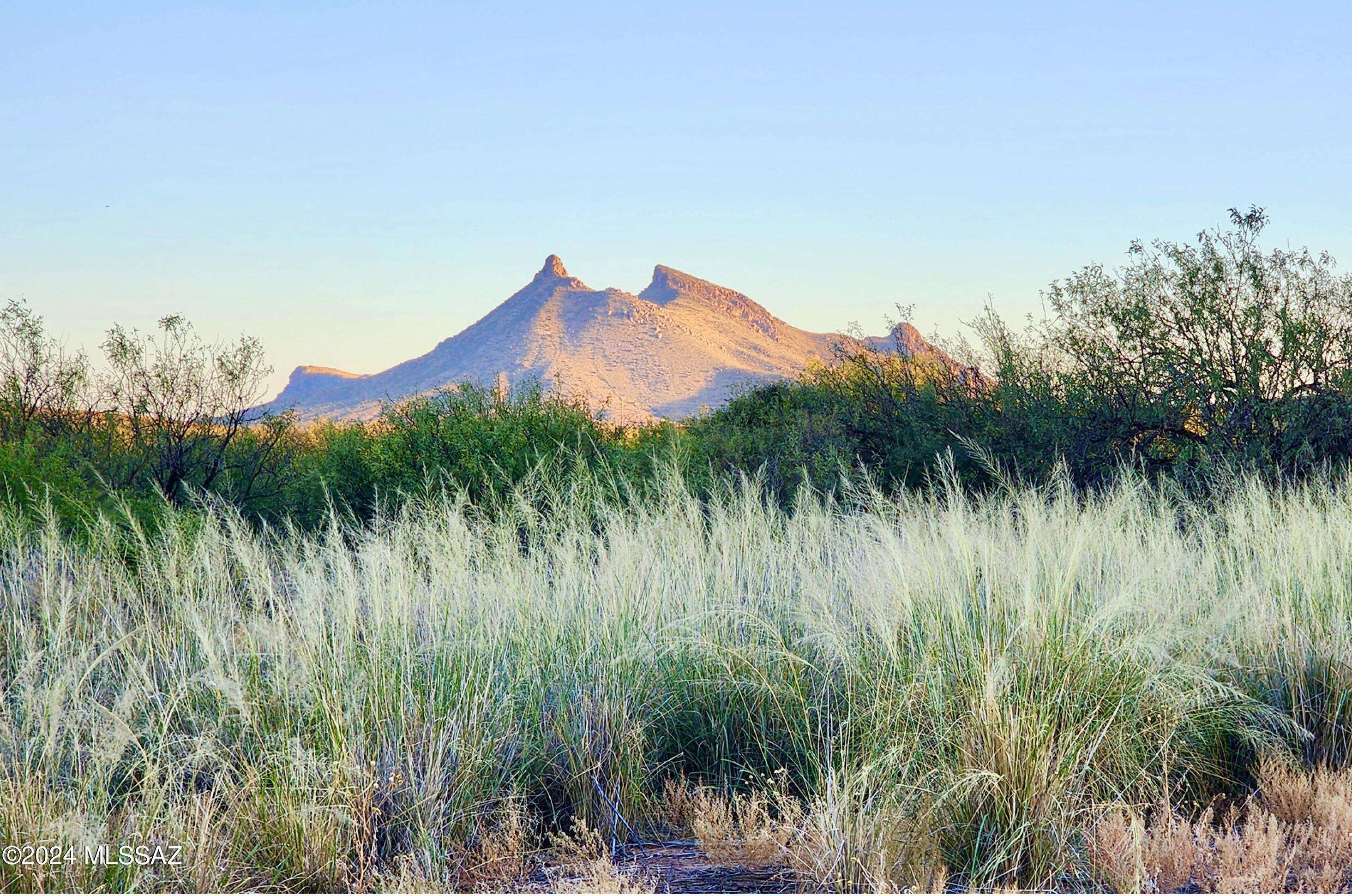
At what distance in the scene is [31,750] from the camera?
323 cm

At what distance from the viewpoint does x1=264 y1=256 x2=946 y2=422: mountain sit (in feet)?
259

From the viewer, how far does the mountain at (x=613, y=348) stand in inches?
3113

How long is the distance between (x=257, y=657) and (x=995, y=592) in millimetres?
2839

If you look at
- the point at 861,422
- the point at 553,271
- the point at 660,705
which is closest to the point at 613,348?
the point at 553,271

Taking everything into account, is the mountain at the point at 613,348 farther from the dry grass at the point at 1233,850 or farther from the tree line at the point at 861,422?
the dry grass at the point at 1233,850

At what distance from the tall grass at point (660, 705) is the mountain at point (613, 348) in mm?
59606

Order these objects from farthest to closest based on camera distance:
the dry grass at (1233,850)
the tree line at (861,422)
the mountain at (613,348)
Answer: the mountain at (613,348), the tree line at (861,422), the dry grass at (1233,850)

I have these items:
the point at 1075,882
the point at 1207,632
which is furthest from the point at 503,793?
the point at 1207,632

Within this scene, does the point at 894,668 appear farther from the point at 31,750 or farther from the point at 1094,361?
the point at 1094,361

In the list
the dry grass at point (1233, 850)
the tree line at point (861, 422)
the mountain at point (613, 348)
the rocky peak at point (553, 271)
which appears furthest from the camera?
the rocky peak at point (553, 271)

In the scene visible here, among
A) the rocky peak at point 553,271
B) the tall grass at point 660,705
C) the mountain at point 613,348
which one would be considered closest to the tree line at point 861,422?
the tall grass at point 660,705

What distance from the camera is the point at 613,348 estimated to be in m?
89.6

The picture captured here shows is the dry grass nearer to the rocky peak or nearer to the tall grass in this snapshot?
the tall grass

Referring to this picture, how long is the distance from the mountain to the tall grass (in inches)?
2347
